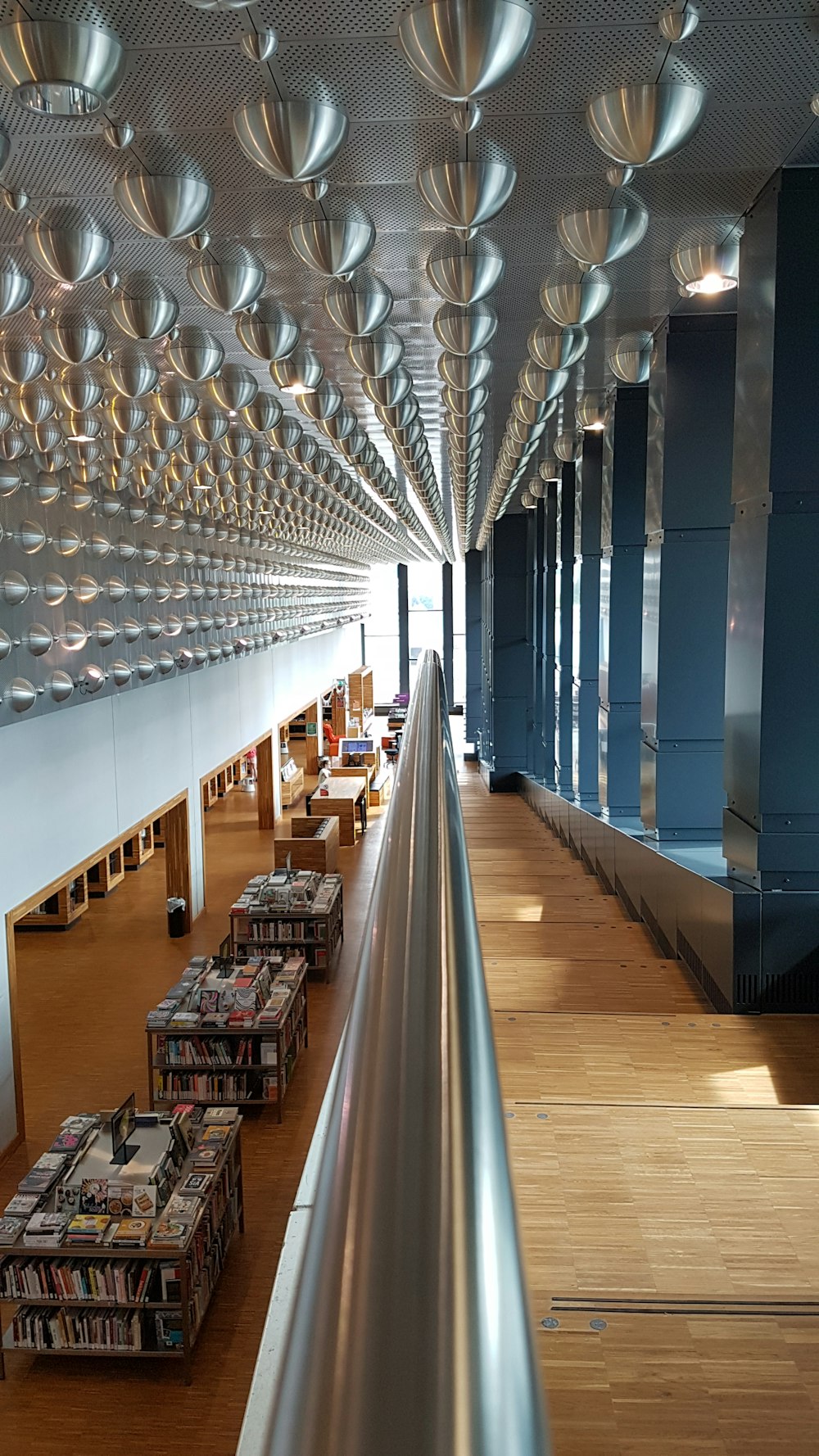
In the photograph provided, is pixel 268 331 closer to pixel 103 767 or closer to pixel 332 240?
pixel 332 240

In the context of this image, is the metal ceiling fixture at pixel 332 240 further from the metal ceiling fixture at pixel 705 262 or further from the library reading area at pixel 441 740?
the metal ceiling fixture at pixel 705 262

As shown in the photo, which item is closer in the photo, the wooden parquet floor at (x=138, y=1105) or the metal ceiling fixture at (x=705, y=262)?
the metal ceiling fixture at (x=705, y=262)

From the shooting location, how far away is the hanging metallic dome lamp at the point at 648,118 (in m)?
2.80

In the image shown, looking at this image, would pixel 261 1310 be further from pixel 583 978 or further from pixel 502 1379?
pixel 502 1379

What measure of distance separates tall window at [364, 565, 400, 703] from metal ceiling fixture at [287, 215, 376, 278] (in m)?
45.3

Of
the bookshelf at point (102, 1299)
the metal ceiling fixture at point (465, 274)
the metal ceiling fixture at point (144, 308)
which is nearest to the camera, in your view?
the metal ceiling fixture at point (465, 274)

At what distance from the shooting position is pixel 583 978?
218 inches

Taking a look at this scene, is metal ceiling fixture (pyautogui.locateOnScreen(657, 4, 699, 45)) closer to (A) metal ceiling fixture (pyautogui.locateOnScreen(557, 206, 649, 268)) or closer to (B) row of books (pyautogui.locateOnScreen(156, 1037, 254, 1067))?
(A) metal ceiling fixture (pyautogui.locateOnScreen(557, 206, 649, 268))

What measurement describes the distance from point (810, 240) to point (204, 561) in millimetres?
11324

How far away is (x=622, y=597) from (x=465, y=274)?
6.10 meters

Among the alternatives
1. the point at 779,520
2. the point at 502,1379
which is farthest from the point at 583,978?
the point at 502,1379

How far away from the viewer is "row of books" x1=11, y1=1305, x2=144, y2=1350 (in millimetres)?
6715

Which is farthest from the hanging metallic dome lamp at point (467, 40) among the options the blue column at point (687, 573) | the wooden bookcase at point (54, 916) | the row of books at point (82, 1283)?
the wooden bookcase at point (54, 916)

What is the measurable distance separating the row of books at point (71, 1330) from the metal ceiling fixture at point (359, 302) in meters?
6.07
